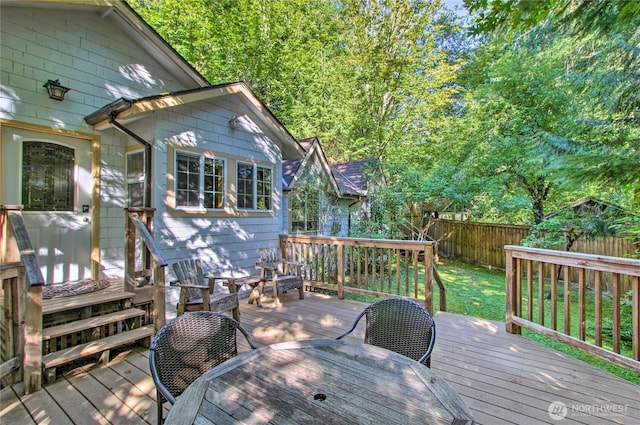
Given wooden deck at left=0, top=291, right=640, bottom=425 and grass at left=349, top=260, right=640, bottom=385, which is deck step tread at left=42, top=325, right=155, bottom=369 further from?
grass at left=349, top=260, right=640, bottom=385

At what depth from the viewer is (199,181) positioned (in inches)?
199

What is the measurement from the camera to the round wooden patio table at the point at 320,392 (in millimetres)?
1268

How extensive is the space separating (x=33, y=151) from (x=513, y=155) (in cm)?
1059

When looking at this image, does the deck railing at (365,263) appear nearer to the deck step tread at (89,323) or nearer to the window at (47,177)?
the deck step tread at (89,323)

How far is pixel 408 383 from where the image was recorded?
1520 millimetres

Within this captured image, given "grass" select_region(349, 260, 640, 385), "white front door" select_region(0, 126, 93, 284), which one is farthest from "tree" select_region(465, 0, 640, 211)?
"white front door" select_region(0, 126, 93, 284)

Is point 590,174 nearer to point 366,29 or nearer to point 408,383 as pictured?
point 408,383

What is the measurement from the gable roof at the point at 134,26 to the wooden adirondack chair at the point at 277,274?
146 inches

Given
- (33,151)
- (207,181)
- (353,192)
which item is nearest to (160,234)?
(207,181)

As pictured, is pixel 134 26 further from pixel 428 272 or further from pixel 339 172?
pixel 339 172

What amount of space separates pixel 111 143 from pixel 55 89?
36.4 inches

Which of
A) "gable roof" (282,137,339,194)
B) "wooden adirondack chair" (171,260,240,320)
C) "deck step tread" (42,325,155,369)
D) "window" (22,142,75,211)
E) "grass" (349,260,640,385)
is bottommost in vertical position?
"grass" (349,260,640,385)

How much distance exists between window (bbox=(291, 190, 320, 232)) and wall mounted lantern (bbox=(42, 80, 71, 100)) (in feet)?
17.3

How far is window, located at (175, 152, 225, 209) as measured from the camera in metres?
4.80
